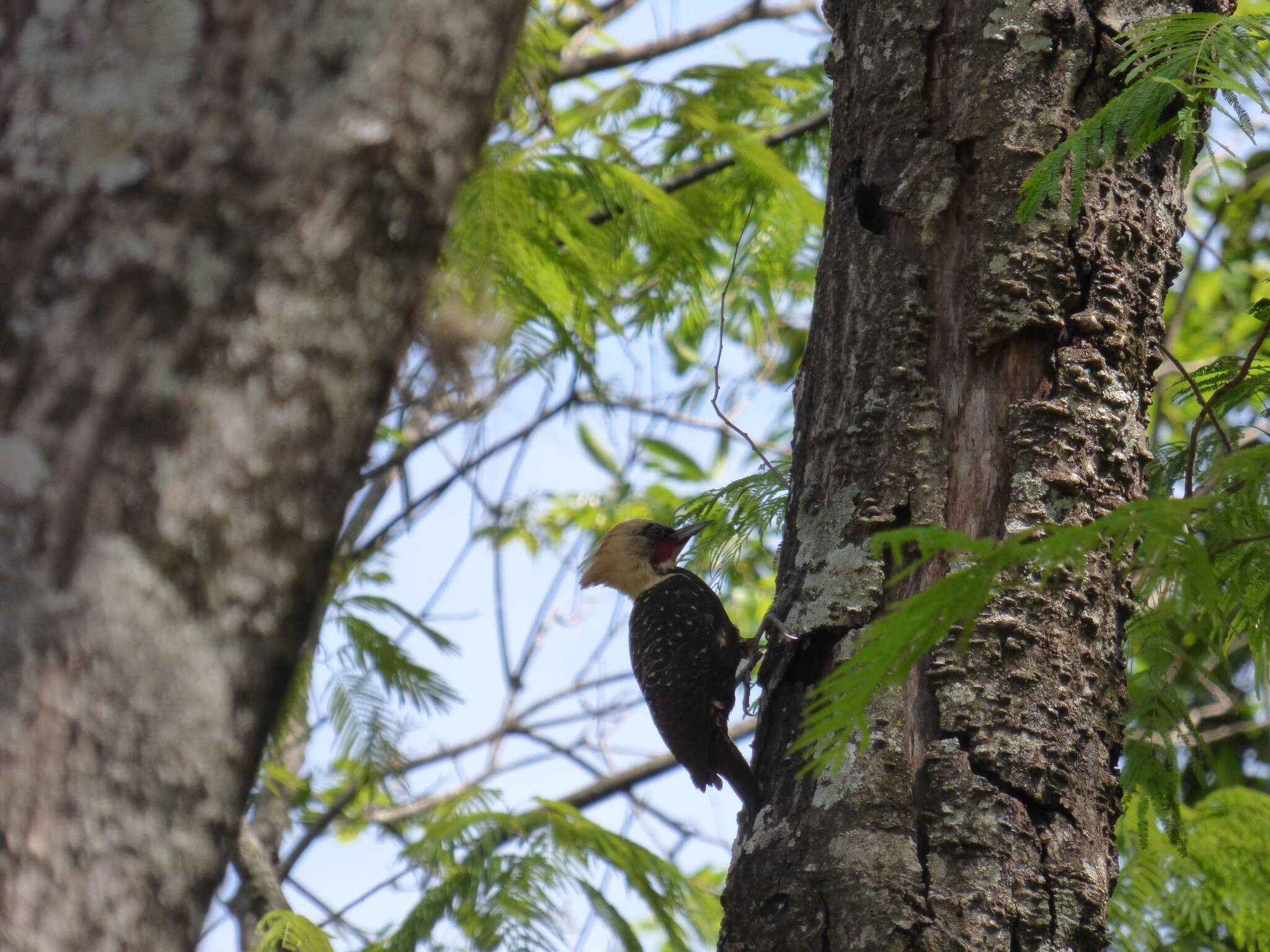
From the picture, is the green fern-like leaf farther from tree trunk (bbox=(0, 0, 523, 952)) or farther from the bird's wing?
the bird's wing

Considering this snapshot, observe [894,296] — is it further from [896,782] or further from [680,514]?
[680,514]

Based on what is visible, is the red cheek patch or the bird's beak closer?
the bird's beak

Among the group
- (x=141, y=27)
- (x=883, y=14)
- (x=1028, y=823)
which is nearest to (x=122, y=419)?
(x=141, y=27)

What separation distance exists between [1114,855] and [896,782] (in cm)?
47

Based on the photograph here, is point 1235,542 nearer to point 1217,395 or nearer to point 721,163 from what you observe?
point 1217,395

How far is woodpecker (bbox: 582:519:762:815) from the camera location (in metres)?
4.01

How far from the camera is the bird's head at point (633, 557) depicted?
5.21m

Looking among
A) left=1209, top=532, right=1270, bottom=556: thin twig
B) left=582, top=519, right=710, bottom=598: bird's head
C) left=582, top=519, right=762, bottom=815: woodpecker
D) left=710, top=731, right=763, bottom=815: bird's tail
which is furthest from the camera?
left=582, top=519, right=710, bottom=598: bird's head

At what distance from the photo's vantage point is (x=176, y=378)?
108 cm

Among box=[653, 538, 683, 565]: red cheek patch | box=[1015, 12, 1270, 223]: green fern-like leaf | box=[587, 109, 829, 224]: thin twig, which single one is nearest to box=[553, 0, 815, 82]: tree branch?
box=[587, 109, 829, 224]: thin twig

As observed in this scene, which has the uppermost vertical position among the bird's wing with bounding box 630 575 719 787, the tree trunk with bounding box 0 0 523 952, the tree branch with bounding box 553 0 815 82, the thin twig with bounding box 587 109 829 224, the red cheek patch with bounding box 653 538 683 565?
the tree branch with bounding box 553 0 815 82

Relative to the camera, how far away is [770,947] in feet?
7.52

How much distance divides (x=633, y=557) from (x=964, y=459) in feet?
9.37

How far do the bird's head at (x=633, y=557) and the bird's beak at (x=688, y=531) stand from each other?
0.03 metres
